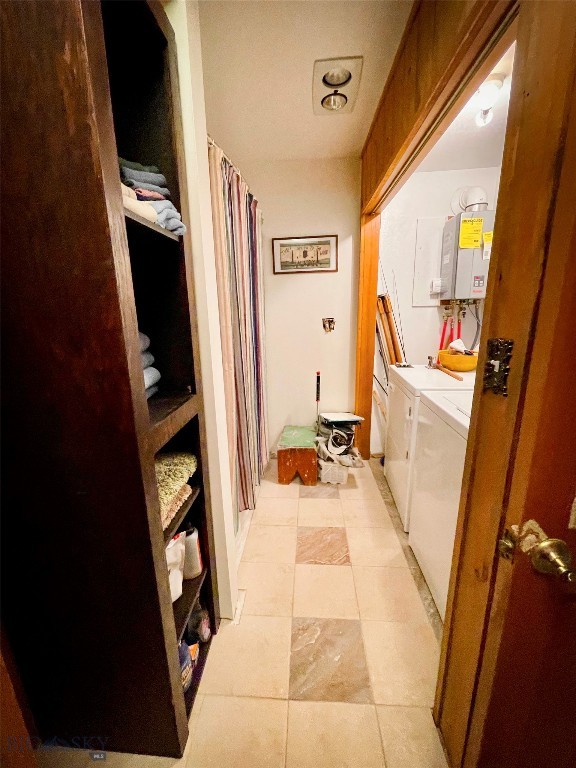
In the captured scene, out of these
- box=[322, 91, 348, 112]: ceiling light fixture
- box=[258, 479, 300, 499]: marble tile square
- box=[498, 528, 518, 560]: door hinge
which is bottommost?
box=[258, 479, 300, 499]: marble tile square

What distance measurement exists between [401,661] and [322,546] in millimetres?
617

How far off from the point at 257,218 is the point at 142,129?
136 cm

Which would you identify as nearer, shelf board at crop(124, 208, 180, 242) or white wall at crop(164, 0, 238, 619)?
shelf board at crop(124, 208, 180, 242)

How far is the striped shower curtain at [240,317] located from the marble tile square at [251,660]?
0.61 metres

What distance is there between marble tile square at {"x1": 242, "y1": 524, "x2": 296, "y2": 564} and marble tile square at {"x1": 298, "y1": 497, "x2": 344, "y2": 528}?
0.13 m

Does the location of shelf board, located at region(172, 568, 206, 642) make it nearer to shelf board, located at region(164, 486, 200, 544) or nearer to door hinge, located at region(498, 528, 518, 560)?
shelf board, located at region(164, 486, 200, 544)

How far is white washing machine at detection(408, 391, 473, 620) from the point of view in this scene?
1.11 meters

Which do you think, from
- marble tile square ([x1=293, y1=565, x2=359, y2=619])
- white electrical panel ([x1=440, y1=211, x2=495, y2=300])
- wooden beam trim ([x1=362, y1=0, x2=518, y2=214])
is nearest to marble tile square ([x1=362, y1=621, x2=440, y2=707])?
marble tile square ([x1=293, y1=565, x2=359, y2=619])

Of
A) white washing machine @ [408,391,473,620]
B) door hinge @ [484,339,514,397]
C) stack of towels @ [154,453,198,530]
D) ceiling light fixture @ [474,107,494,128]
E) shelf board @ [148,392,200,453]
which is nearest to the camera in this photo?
door hinge @ [484,339,514,397]

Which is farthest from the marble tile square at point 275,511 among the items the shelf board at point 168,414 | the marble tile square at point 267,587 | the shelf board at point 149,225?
the shelf board at point 149,225

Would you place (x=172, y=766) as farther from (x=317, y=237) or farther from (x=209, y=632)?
(x=317, y=237)

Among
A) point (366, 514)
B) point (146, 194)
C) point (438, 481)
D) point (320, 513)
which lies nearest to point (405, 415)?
point (438, 481)

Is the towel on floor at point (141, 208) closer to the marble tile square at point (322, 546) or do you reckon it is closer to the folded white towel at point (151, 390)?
the folded white towel at point (151, 390)

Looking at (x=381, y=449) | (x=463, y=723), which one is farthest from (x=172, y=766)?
(x=381, y=449)
